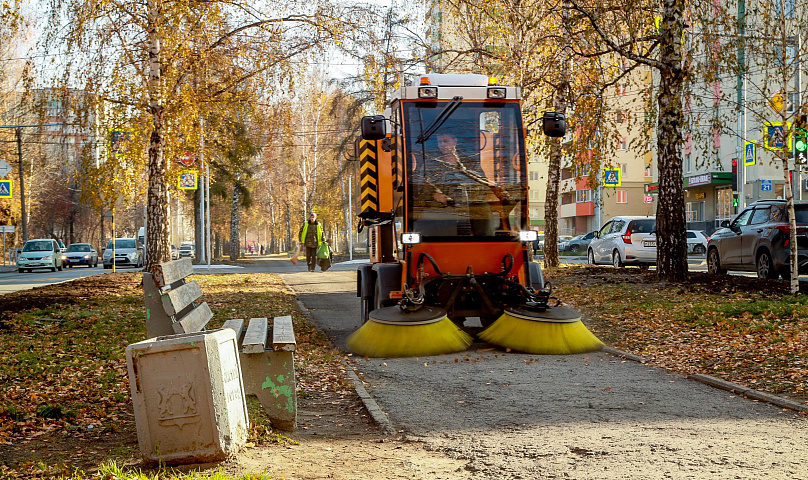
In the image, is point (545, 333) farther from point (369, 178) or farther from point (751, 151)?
point (751, 151)

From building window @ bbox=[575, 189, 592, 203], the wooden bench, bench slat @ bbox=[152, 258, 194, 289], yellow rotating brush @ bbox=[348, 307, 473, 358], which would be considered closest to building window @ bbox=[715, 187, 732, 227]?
building window @ bbox=[575, 189, 592, 203]

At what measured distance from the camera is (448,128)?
421 inches

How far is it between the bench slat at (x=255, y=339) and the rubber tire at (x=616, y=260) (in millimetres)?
22493

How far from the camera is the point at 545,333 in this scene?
9711mm

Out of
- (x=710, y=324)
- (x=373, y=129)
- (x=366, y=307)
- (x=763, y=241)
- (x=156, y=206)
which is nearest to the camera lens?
(x=373, y=129)

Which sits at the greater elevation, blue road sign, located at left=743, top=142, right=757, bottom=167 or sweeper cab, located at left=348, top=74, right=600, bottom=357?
blue road sign, located at left=743, top=142, right=757, bottom=167


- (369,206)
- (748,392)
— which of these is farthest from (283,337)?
(369,206)

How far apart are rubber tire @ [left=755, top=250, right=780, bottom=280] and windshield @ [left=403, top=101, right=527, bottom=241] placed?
9.48 meters

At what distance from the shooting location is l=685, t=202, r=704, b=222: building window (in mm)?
60250

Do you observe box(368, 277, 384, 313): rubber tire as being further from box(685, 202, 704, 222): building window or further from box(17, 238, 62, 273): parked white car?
box(685, 202, 704, 222): building window

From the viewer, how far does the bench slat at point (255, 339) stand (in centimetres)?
569

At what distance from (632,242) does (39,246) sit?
99.4ft

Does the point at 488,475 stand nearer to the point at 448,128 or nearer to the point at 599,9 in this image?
the point at 448,128

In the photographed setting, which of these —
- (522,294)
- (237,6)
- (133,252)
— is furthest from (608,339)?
(133,252)
